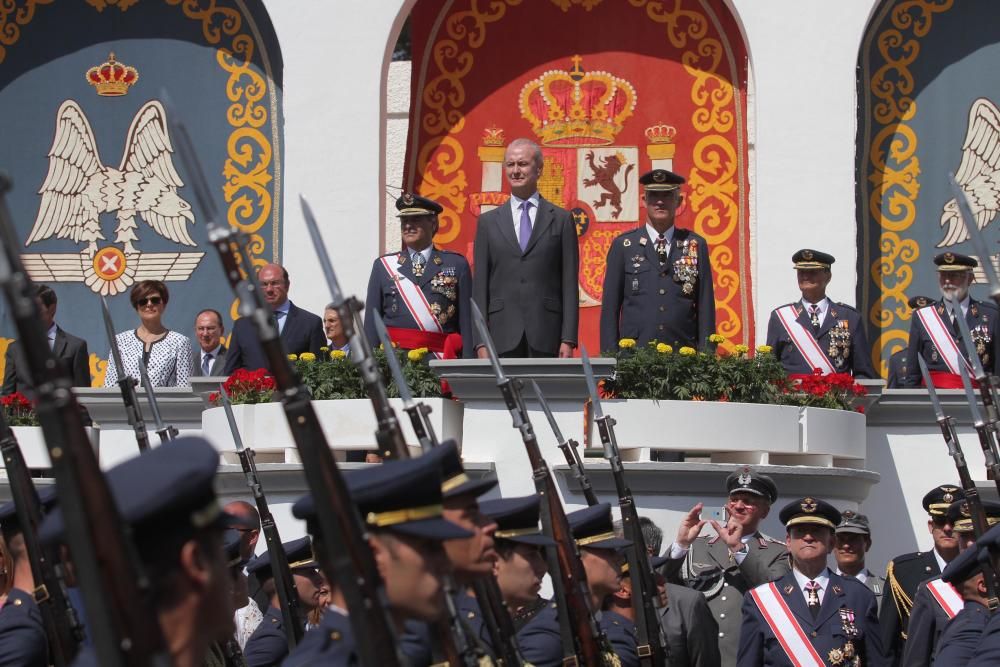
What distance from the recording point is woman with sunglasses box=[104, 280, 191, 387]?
10.2 m

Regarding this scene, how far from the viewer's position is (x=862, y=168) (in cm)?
1311

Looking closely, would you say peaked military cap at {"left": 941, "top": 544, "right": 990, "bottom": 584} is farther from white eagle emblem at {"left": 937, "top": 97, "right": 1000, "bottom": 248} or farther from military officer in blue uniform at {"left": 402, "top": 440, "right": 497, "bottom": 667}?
white eagle emblem at {"left": 937, "top": 97, "right": 1000, "bottom": 248}

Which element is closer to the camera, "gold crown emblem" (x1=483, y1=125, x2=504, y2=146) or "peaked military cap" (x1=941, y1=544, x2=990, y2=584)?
"peaked military cap" (x1=941, y1=544, x2=990, y2=584)

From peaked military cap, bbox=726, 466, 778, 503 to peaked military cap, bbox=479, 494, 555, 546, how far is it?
2.64m

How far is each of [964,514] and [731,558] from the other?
39.7 inches

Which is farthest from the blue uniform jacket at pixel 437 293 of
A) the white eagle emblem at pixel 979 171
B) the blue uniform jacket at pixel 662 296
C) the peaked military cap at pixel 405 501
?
the peaked military cap at pixel 405 501

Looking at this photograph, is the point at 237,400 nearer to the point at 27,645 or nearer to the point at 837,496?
the point at 837,496

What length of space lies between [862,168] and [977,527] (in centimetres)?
653

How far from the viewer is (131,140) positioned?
536 inches

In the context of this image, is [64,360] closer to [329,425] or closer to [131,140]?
[329,425]

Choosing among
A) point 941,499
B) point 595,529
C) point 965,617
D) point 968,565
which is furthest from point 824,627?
point 595,529

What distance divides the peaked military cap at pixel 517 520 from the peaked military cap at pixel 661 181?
4.75 meters

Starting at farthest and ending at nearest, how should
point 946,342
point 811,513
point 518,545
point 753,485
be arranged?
point 946,342 → point 753,485 → point 811,513 → point 518,545

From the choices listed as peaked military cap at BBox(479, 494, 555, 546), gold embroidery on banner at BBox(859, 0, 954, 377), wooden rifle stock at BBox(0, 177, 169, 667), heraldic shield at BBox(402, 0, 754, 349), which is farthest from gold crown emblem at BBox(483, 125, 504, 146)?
wooden rifle stock at BBox(0, 177, 169, 667)
